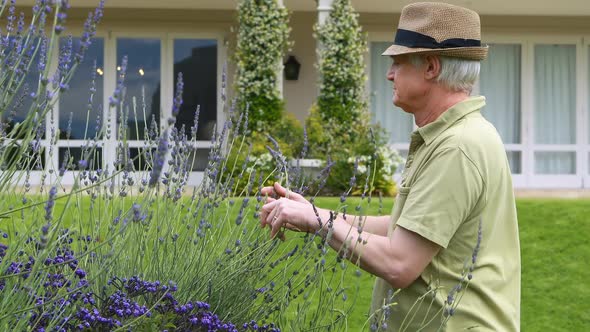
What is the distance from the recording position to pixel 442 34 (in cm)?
237

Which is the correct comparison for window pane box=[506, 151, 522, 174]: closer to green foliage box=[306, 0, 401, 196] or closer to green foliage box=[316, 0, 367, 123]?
green foliage box=[306, 0, 401, 196]

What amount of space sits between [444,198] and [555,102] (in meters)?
15.2

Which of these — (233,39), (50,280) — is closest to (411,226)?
(50,280)

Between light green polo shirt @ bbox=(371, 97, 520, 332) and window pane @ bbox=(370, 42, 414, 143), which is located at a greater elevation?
window pane @ bbox=(370, 42, 414, 143)

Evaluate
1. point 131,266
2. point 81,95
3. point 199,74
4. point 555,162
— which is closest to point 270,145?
Result: point 199,74

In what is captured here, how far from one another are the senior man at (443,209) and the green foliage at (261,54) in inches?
439

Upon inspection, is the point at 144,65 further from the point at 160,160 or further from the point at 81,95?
the point at 160,160

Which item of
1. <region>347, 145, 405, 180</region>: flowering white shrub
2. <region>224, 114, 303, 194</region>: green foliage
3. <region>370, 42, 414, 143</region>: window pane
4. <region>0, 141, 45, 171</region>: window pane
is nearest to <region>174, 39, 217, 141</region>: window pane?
<region>224, 114, 303, 194</region>: green foliage

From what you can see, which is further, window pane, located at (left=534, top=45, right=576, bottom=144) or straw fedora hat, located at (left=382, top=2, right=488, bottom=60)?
window pane, located at (left=534, top=45, right=576, bottom=144)

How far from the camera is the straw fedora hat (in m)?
2.37

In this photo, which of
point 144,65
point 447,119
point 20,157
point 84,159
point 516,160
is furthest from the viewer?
point 516,160

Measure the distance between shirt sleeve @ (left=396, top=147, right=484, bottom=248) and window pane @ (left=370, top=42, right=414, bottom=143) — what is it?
14.0 m

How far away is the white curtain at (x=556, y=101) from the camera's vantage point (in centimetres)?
1659

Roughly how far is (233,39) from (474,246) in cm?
1382
